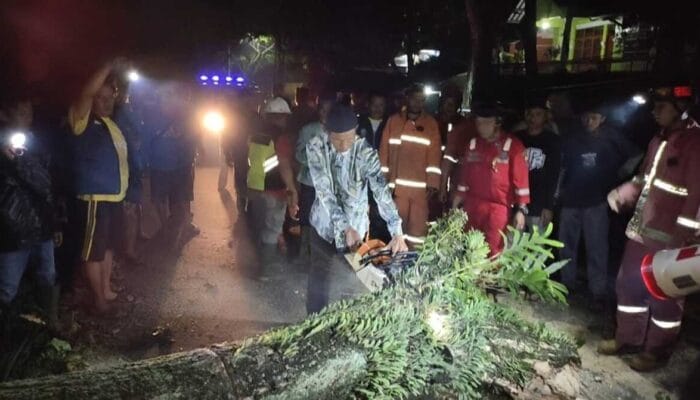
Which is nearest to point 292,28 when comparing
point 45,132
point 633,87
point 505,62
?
point 505,62

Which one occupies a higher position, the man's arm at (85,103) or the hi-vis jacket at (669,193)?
the man's arm at (85,103)

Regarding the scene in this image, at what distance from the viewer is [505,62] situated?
24.4 metres

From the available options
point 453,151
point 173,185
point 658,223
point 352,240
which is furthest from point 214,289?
point 658,223

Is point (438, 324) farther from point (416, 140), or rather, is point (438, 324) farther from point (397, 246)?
point (416, 140)

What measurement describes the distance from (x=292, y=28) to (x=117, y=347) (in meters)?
18.7

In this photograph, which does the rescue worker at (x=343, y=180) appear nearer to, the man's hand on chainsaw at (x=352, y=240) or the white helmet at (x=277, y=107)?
the man's hand on chainsaw at (x=352, y=240)

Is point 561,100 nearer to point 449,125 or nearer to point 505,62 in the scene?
point 449,125

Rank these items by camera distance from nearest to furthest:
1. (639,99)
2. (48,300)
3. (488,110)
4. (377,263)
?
(377,263)
(48,300)
(488,110)
(639,99)

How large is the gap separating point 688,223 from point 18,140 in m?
5.07

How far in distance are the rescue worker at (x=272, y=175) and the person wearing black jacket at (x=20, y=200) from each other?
8.71ft

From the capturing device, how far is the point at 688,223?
361 cm

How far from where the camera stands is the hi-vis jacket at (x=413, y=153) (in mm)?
6031

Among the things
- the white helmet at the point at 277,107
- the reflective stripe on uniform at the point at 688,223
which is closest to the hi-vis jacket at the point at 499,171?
the reflective stripe on uniform at the point at 688,223

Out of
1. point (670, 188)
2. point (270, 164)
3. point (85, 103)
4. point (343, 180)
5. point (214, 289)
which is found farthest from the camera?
point (270, 164)
